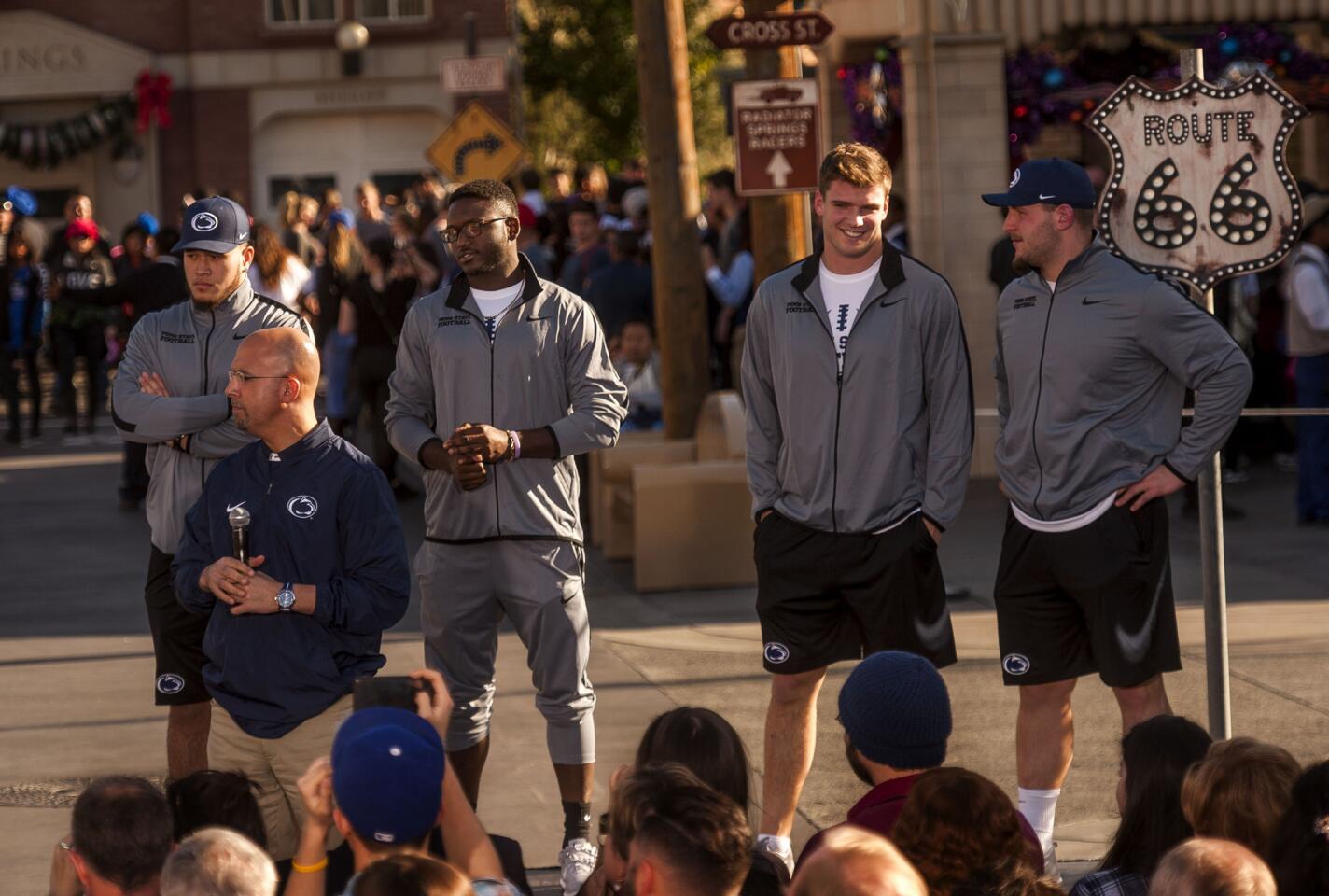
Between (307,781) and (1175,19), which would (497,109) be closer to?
(1175,19)

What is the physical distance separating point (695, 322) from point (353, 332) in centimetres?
355

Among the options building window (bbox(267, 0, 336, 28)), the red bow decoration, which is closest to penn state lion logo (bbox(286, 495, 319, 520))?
the red bow decoration

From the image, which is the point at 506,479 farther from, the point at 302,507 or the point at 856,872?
the point at 856,872

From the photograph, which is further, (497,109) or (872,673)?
(497,109)

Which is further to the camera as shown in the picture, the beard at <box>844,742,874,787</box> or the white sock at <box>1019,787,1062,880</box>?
the white sock at <box>1019,787,1062,880</box>

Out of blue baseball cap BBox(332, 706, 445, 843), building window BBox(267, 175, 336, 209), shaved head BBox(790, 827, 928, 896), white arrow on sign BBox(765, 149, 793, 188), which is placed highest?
building window BBox(267, 175, 336, 209)

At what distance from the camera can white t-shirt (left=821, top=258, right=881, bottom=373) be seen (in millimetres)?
6223

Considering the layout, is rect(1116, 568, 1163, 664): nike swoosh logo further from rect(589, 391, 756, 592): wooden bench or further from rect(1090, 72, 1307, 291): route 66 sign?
rect(589, 391, 756, 592): wooden bench

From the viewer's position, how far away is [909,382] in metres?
6.20

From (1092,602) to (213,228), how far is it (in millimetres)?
2953

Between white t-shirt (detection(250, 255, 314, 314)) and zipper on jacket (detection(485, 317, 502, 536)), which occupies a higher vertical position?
white t-shirt (detection(250, 255, 314, 314))

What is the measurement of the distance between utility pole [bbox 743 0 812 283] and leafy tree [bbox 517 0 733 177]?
27140 mm

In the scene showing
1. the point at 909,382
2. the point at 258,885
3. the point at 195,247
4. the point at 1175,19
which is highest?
the point at 1175,19

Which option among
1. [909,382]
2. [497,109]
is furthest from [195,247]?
[497,109]
